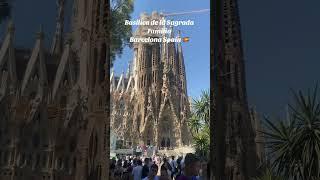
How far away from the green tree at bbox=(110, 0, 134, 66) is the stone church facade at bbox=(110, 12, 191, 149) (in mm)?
6263

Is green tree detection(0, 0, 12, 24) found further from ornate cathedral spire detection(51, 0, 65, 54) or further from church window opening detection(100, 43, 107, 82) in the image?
church window opening detection(100, 43, 107, 82)

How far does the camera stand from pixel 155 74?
19.9 metres

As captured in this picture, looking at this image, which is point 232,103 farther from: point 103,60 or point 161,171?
point 161,171

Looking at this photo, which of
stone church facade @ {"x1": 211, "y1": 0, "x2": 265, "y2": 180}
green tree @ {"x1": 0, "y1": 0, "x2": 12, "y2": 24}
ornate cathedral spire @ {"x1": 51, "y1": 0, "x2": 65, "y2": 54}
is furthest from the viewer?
ornate cathedral spire @ {"x1": 51, "y1": 0, "x2": 65, "y2": 54}

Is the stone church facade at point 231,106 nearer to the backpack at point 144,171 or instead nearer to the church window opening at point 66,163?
the backpack at point 144,171

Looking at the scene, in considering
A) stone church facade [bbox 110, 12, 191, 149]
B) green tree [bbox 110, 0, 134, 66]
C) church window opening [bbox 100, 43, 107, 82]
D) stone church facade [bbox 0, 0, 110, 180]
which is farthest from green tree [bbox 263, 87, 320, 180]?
stone church facade [bbox 110, 12, 191, 149]

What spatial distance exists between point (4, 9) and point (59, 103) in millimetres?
1849

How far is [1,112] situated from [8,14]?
1.78m

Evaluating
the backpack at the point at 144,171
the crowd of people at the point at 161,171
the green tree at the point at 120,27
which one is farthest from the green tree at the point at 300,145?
the green tree at the point at 120,27

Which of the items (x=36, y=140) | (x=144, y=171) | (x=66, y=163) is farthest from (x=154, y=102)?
(x=36, y=140)

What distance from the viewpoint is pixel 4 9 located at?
252 inches

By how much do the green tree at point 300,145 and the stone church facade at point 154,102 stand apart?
41.1 ft

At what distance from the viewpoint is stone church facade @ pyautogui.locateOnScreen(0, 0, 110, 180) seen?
570cm

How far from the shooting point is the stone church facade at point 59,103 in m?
5.70
